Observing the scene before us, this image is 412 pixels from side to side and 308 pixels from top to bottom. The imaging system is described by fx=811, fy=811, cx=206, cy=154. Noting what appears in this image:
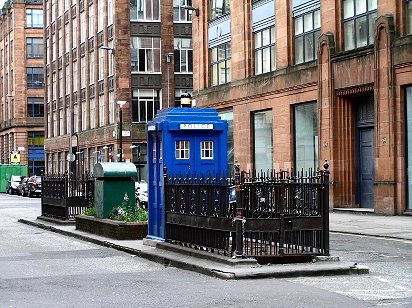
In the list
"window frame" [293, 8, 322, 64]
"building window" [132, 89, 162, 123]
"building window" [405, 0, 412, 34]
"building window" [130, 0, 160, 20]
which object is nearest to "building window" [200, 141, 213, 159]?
"building window" [405, 0, 412, 34]

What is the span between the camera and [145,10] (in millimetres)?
65062

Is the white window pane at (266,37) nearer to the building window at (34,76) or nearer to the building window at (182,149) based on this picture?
the building window at (182,149)

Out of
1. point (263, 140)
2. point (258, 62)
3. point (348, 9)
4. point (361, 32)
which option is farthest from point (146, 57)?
point (361, 32)

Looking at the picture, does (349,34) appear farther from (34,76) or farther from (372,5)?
(34,76)

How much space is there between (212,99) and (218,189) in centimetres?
3126

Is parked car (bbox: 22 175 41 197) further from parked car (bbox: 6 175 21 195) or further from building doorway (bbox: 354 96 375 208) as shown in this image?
building doorway (bbox: 354 96 375 208)

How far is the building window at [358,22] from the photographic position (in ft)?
101

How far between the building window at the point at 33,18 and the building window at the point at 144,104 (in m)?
44.8

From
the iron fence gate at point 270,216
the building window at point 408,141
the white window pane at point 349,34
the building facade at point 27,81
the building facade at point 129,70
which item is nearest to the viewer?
the iron fence gate at point 270,216

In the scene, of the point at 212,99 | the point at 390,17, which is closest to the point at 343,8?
the point at 390,17

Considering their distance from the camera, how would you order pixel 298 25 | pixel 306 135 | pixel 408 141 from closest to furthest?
pixel 408 141 → pixel 306 135 → pixel 298 25

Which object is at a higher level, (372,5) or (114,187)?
(372,5)

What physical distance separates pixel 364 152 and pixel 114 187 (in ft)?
48.2

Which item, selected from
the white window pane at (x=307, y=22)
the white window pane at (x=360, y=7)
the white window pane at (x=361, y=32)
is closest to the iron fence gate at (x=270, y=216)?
the white window pane at (x=361, y=32)
